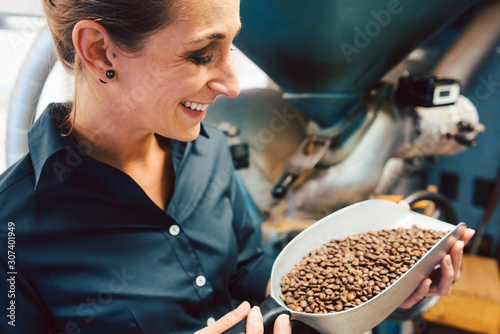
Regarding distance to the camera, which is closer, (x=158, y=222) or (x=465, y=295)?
(x=158, y=222)

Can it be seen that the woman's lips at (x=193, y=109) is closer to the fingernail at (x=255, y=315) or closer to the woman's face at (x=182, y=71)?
the woman's face at (x=182, y=71)

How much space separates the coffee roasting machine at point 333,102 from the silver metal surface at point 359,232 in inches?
10.2

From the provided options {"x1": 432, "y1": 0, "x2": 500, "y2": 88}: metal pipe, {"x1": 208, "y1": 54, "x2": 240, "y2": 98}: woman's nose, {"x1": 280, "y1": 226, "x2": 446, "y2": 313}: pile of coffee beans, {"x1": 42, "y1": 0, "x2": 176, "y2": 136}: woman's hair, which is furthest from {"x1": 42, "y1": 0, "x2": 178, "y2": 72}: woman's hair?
{"x1": 432, "y1": 0, "x2": 500, "y2": 88}: metal pipe

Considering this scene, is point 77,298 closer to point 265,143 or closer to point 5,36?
point 5,36

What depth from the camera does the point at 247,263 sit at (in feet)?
2.96

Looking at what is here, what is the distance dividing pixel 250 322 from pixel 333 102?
26.3 inches

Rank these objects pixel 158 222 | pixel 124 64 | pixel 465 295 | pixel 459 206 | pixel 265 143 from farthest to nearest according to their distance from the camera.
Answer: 1. pixel 459 206
2. pixel 465 295
3. pixel 265 143
4. pixel 158 222
5. pixel 124 64

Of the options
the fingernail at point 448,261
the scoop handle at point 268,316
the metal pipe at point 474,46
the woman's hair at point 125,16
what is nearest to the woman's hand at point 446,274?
the fingernail at point 448,261

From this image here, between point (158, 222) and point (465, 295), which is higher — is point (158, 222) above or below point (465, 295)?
above

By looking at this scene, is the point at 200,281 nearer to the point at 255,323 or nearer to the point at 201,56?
the point at 255,323

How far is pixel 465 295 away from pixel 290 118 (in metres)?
1.03

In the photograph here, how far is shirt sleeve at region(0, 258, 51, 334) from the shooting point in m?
0.56

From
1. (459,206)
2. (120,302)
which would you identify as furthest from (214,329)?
(459,206)

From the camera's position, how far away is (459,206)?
2.08m
